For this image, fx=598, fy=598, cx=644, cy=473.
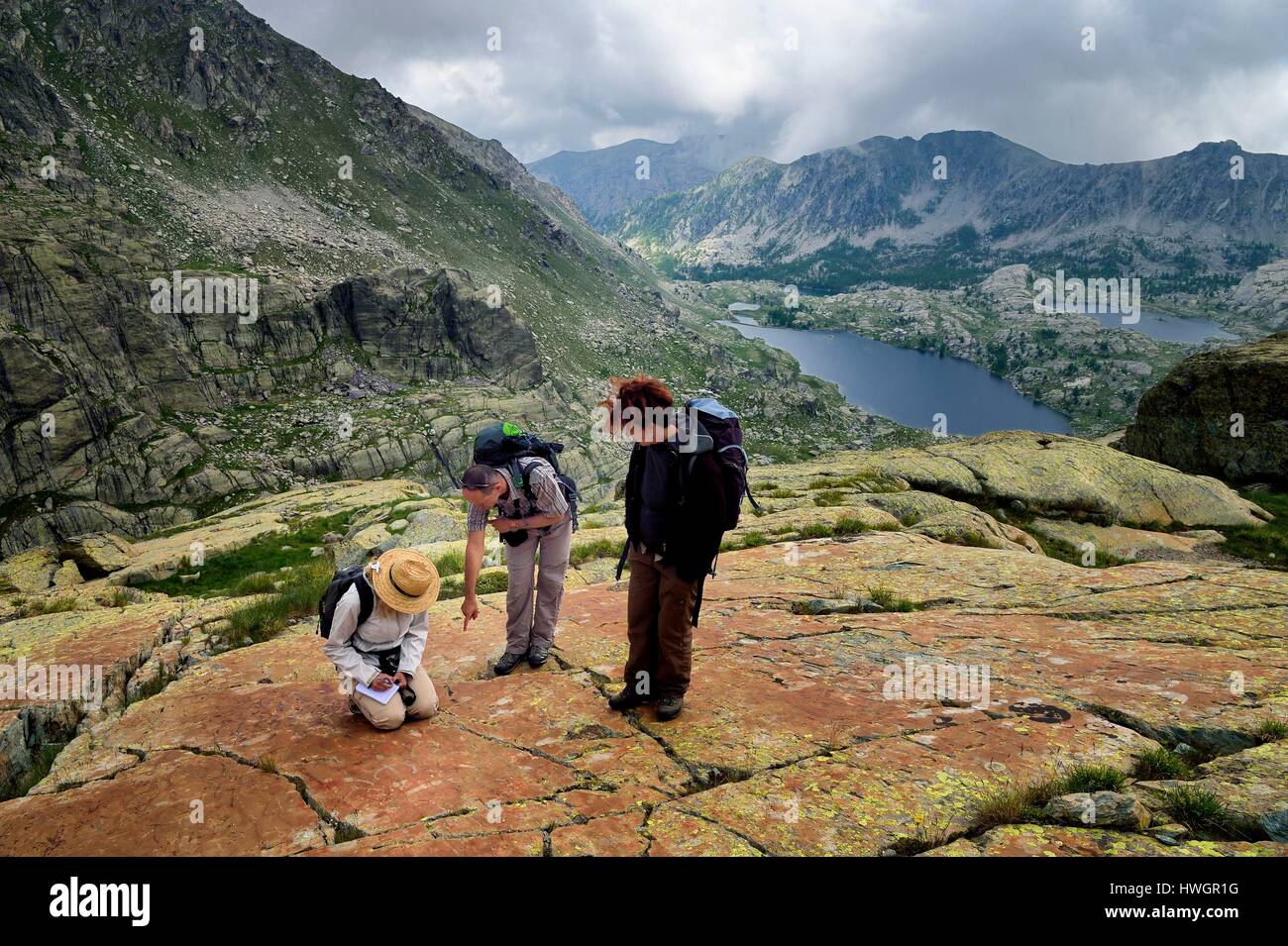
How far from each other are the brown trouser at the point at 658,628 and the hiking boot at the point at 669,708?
0.06 metres

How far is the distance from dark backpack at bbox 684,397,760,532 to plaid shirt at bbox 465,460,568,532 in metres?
2.40

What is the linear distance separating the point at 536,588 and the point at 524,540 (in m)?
1.03

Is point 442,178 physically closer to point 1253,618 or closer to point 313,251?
point 313,251

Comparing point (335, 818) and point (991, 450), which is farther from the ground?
point (991, 450)

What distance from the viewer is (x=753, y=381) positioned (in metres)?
179

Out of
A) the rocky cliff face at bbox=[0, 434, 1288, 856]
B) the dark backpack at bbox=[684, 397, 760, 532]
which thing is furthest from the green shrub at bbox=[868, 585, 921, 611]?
the dark backpack at bbox=[684, 397, 760, 532]

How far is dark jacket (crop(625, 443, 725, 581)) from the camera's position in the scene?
623 cm

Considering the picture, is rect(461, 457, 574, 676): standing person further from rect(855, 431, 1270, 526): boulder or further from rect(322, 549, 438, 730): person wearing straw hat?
rect(855, 431, 1270, 526): boulder

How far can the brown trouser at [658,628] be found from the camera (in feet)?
22.1

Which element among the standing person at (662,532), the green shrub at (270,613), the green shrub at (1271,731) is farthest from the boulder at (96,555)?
the green shrub at (1271,731)

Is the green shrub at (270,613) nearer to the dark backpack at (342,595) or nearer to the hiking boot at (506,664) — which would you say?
the hiking boot at (506,664)
